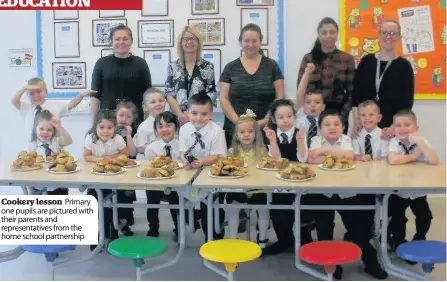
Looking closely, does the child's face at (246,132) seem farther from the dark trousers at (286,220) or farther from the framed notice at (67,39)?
the framed notice at (67,39)

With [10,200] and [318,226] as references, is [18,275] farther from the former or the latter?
[318,226]

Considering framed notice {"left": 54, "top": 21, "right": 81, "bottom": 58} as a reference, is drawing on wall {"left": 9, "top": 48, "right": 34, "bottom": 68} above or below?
below

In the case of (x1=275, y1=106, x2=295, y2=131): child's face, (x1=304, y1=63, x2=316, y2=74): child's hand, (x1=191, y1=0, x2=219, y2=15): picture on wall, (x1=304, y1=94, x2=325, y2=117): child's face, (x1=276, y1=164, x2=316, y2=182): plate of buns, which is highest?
(x1=191, y1=0, x2=219, y2=15): picture on wall

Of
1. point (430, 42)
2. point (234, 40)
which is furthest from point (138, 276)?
point (430, 42)

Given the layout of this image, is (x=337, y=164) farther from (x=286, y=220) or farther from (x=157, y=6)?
(x=157, y=6)

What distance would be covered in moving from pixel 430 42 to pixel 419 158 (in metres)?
1.48

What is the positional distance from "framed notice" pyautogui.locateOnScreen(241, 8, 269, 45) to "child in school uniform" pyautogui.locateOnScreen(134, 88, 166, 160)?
1.01m

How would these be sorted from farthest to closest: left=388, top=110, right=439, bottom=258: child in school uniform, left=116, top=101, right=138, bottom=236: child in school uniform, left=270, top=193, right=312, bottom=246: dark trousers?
left=116, top=101, right=138, bottom=236: child in school uniform, left=270, top=193, right=312, bottom=246: dark trousers, left=388, top=110, right=439, bottom=258: child in school uniform

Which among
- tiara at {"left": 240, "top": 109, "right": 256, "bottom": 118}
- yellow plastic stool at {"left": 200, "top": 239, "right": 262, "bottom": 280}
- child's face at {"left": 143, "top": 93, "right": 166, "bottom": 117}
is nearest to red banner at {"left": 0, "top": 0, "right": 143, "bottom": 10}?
child's face at {"left": 143, "top": 93, "right": 166, "bottom": 117}

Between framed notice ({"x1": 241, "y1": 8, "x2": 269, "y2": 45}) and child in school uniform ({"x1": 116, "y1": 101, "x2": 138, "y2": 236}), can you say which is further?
framed notice ({"x1": 241, "y1": 8, "x2": 269, "y2": 45})

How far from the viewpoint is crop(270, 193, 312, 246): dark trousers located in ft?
9.30

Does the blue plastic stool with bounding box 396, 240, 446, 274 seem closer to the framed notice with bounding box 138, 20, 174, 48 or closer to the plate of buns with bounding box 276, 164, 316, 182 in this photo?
the plate of buns with bounding box 276, 164, 316, 182

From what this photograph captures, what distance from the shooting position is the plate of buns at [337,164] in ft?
8.18

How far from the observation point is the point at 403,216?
2869 mm
